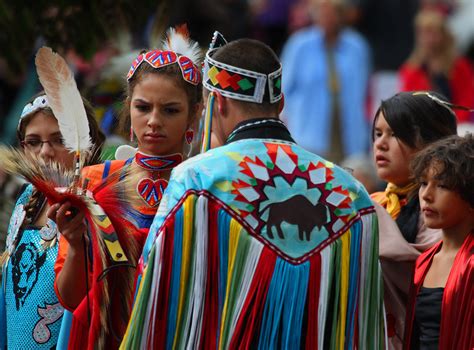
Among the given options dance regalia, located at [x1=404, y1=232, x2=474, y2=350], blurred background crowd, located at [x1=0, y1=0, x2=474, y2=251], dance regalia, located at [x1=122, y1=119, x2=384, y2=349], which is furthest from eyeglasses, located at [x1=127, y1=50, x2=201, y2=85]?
blurred background crowd, located at [x1=0, y1=0, x2=474, y2=251]

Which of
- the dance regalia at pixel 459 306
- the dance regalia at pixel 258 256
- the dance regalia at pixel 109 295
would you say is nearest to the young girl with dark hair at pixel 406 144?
the dance regalia at pixel 459 306

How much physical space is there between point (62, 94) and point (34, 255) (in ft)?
2.34

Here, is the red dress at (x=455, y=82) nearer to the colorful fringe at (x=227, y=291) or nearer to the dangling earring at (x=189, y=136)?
the dangling earring at (x=189, y=136)

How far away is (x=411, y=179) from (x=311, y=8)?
650 cm

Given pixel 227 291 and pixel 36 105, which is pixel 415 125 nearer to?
pixel 227 291

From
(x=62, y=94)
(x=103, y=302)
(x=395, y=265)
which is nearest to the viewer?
(x=103, y=302)

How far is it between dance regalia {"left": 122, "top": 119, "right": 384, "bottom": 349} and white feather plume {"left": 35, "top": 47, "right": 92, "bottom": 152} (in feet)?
1.81

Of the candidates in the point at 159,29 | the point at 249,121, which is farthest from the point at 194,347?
the point at 159,29

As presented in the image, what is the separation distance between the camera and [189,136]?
4824 mm

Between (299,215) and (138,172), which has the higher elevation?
(138,172)

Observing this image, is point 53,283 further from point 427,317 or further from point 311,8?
point 311,8

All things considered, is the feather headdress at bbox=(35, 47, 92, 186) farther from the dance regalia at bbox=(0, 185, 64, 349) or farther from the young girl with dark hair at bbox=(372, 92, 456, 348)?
the young girl with dark hair at bbox=(372, 92, 456, 348)

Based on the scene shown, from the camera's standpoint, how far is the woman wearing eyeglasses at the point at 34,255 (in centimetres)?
476

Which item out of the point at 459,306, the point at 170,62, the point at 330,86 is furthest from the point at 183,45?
the point at 330,86
